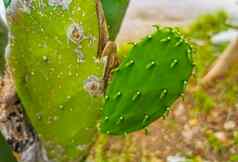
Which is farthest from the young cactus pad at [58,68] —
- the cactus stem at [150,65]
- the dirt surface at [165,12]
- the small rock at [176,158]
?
the dirt surface at [165,12]

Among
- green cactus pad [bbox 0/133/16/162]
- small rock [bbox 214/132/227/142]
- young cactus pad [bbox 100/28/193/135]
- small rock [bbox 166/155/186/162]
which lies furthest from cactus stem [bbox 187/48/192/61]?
small rock [bbox 214/132/227/142]

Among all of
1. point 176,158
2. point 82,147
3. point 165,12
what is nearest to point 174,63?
point 82,147

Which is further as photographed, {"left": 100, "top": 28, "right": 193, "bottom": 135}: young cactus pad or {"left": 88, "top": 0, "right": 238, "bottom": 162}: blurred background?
{"left": 88, "top": 0, "right": 238, "bottom": 162}: blurred background

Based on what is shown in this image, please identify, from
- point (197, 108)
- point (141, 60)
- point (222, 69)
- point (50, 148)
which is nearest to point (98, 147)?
point (197, 108)

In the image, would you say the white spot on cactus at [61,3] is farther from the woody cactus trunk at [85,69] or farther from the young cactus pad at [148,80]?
the young cactus pad at [148,80]

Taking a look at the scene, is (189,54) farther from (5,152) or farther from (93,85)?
(5,152)

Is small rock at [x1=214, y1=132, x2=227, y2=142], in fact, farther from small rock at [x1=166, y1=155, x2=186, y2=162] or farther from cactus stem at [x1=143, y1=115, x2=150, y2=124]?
cactus stem at [x1=143, y1=115, x2=150, y2=124]
